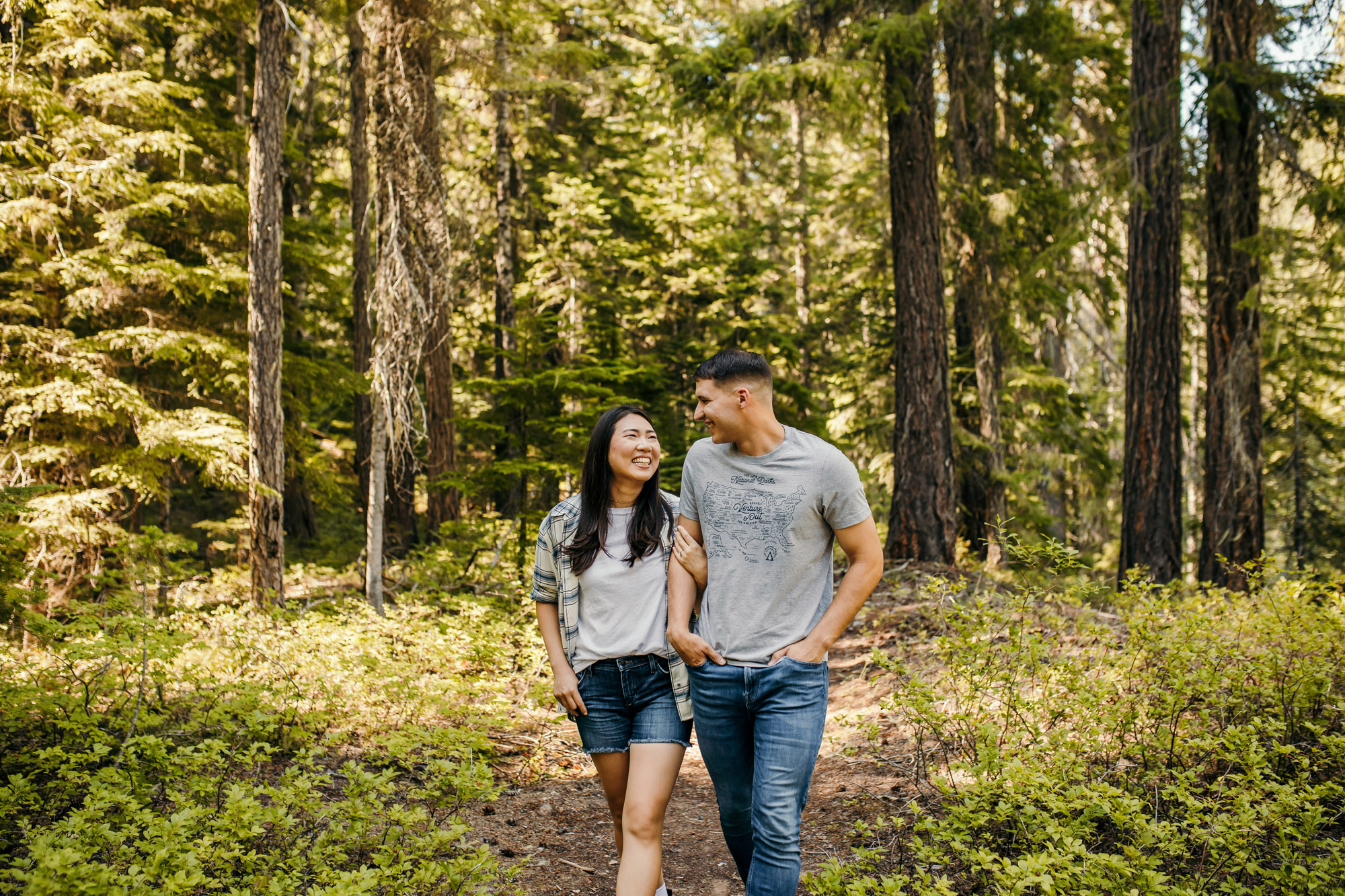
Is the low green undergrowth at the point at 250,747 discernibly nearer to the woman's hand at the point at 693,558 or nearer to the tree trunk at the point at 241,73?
the woman's hand at the point at 693,558

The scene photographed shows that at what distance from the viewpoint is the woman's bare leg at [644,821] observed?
9.45ft

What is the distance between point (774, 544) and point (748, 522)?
0.12 meters

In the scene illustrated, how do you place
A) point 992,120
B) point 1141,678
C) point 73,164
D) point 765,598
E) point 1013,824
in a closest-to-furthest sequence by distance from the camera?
point 765,598
point 1013,824
point 1141,678
point 73,164
point 992,120

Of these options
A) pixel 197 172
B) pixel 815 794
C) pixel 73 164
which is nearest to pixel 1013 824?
pixel 815 794

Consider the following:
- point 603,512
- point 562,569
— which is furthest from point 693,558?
point 562,569

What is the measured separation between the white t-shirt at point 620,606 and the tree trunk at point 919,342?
7.74m

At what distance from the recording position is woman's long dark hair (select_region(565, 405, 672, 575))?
320 centimetres

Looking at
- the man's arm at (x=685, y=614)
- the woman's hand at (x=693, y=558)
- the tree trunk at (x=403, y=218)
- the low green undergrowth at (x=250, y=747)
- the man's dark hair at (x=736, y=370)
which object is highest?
the tree trunk at (x=403, y=218)

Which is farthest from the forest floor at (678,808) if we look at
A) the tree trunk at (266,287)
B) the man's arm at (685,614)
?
the tree trunk at (266,287)

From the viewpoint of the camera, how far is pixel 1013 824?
12.5ft

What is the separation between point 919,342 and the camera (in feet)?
34.0

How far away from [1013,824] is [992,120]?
490 inches

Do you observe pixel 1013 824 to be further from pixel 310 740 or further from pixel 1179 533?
pixel 1179 533

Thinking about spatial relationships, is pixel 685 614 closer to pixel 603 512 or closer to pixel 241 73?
pixel 603 512
